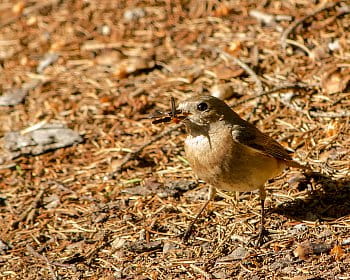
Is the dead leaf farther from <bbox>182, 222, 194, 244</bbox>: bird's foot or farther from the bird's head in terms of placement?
the bird's head

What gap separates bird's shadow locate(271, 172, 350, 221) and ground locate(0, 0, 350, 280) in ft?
0.05

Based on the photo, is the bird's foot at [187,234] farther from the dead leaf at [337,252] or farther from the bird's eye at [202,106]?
the dead leaf at [337,252]

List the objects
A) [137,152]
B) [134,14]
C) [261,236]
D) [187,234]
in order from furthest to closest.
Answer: [134,14], [137,152], [187,234], [261,236]

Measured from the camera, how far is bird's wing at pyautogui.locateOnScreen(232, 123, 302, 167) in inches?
215

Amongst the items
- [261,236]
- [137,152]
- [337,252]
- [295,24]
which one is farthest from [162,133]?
[337,252]

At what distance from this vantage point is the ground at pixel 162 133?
208 inches

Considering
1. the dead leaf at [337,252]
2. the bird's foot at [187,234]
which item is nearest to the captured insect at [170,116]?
the bird's foot at [187,234]

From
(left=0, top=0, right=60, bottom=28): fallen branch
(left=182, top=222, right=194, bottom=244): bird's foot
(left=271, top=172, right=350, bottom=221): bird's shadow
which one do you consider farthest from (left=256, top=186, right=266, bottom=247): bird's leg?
(left=0, top=0, right=60, bottom=28): fallen branch

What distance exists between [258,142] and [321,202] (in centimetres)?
82

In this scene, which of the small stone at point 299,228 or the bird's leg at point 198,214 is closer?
the small stone at point 299,228

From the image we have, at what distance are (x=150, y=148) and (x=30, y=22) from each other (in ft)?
12.2

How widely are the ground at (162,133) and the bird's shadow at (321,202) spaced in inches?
0.6

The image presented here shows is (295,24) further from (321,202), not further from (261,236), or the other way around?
(261,236)

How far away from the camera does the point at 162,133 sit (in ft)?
22.4
